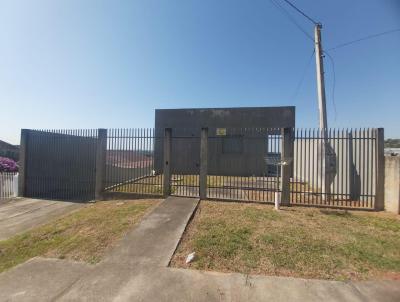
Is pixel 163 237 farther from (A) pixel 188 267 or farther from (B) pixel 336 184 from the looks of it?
(B) pixel 336 184

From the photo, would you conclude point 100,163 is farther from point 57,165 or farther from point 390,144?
point 390,144

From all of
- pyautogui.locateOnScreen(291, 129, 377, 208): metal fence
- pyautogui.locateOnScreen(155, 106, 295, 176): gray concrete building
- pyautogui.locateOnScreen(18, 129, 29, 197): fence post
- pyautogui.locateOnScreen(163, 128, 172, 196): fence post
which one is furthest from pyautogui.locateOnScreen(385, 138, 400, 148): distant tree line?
pyautogui.locateOnScreen(18, 129, 29, 197): fence post

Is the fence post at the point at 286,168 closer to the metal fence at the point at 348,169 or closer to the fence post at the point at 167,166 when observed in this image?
the metal fence at the point at 348,169

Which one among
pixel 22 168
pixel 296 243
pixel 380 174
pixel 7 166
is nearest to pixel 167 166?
pixel 296 243

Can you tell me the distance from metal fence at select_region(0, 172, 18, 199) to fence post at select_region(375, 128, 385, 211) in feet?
44.9

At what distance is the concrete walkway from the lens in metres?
3.85

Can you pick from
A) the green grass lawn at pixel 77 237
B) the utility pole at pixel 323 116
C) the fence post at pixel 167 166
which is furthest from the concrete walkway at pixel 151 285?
the utility pole at pixel 323 116

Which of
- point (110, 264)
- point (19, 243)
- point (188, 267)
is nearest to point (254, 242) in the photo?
point (188, 267)

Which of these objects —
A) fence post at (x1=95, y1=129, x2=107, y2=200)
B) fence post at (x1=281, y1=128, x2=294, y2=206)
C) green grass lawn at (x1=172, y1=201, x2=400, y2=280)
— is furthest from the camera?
fence post at (x1=95, y1=129, x2=107, y2=200)

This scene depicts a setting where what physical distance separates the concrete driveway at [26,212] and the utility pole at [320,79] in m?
9.10

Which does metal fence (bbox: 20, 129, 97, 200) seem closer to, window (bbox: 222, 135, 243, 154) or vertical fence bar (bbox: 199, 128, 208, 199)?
vertical fence bar (bbox: 199, 128, 208, 199)

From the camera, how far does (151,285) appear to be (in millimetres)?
4172

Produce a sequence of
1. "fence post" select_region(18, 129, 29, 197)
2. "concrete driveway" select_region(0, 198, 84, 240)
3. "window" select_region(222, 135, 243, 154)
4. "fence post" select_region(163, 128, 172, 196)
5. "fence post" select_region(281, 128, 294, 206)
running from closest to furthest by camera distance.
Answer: "concrete driveway" select_region(0, 198, 84, 240)
"fence post" select_region(281, 128, 294, 206)
"fence post" select_region(163, 128, 172, 196)
"fence post" select_region(18, 129, 29, 197)
"window" select_region(222, 135, 243, 154)

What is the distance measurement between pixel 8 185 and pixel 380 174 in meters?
14.4
